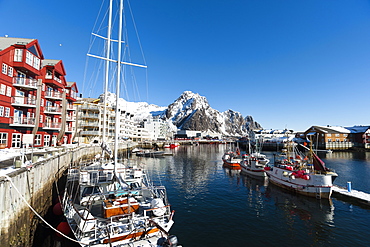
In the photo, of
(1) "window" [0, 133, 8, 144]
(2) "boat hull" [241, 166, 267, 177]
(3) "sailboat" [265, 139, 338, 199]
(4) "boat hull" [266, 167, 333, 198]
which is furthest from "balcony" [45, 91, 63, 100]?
(4) "boat hull" [266, 167, 333, 198]

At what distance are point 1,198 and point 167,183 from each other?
22.5 meters

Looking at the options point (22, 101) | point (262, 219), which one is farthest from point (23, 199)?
point (22, 101)

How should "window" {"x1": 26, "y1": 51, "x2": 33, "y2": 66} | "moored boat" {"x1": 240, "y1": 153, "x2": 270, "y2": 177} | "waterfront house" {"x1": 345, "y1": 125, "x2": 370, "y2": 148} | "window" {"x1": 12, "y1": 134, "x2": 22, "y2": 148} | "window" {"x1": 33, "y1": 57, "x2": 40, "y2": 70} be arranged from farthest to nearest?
"waterfront house" {"x1": 345, "y1": 125, "x2": 370, "y2": 148} < "moored boat" {"x1": 240, "y1": 153, "x2": 270, "y2": 177} < "window" {"x1": 33, "y1": 57, "x2": 40, "y2": 70} < "window" {"x1": 26, "y1": 51, "x2": 33, "y2": 66} < "window" {"x1": 12, "y1": 134, "x2": 22, "y2": 148}

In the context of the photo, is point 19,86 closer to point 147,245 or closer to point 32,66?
point 32,66

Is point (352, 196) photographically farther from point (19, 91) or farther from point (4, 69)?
point (19, 91)

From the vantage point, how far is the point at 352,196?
21.2m

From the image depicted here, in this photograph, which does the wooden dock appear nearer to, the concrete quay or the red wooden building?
the concrete quay

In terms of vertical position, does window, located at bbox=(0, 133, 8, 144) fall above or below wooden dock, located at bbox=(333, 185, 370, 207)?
above

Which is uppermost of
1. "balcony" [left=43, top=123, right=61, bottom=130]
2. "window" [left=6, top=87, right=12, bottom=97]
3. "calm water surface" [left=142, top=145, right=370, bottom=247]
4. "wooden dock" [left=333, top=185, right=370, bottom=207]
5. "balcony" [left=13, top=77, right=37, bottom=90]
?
"balcony" [left=13, top=77, right=37, bottom=90]

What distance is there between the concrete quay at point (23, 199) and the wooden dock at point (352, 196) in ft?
99.6


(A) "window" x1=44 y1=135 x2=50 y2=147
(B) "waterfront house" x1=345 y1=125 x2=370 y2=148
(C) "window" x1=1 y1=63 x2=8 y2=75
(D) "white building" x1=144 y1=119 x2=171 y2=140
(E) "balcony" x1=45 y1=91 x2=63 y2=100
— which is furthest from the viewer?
(D) "white building" x1=144 y1=119 x2=171 y2=140

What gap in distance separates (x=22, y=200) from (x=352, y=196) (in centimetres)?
3229

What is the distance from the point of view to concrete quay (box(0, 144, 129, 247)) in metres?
10.3

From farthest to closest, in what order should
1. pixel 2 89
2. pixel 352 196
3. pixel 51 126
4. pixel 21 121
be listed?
pixel 51 126, pixel 21 121, pixel 2 89, pixel 352 196
